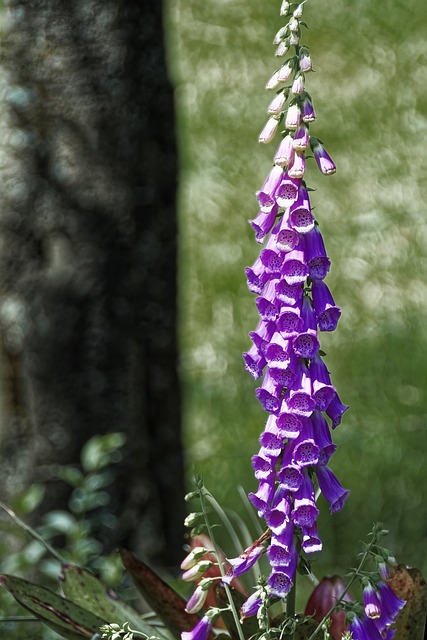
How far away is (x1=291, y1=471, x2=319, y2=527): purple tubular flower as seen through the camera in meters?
1.63

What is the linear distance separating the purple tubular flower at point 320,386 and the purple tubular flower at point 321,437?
0.11 ft

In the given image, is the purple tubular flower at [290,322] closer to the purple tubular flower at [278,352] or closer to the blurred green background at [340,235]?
the purple tubular flower at [278,352]

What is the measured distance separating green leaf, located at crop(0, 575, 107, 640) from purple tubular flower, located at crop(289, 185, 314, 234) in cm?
78

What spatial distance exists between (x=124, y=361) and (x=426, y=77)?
13.8 feet

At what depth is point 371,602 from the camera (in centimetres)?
163

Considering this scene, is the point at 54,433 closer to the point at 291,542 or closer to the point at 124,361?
the point at 124,361

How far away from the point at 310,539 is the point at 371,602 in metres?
0.13

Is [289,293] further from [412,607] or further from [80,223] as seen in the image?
[80,223]

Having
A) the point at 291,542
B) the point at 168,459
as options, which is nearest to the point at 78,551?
the point at 168,459

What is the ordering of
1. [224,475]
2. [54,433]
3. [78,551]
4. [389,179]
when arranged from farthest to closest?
[389,179] → [224,475] → [54,433] → [78,551]

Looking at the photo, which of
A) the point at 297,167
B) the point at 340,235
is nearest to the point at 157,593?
the point at 297,167

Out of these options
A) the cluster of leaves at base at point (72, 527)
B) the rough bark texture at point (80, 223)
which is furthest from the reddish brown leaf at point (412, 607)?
the rough bark texture at point (80, 223)

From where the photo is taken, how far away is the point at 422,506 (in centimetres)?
398

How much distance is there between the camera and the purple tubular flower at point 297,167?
161 centimetres
